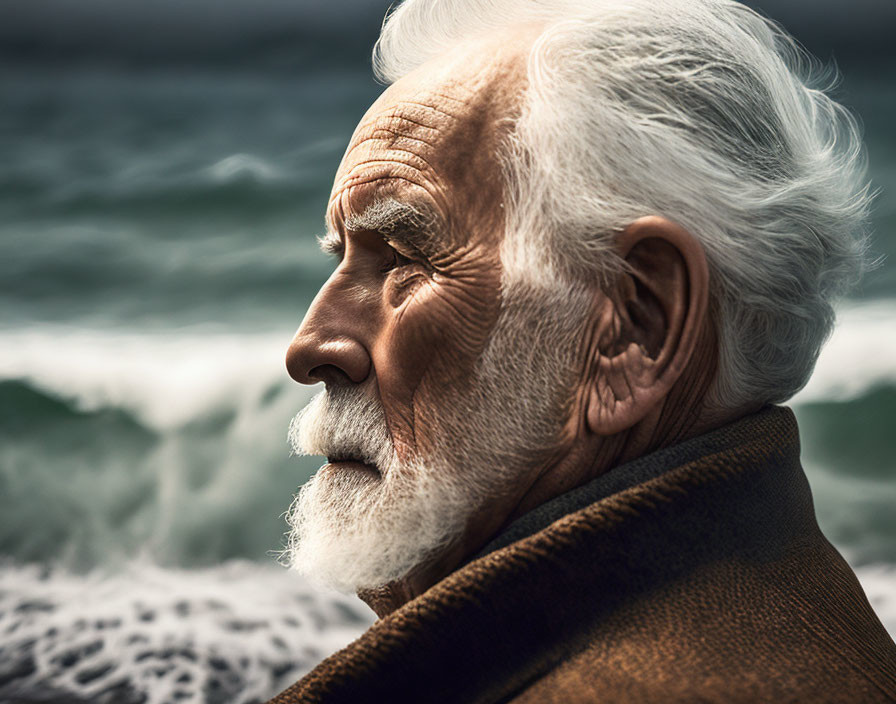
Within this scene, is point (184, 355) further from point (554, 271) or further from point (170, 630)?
point (554, 271)

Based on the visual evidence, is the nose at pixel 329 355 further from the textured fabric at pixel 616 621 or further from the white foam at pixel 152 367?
the white foam at pixel 152 367

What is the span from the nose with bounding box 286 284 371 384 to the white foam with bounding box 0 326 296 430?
2.66 ft

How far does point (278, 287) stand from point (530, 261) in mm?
1121

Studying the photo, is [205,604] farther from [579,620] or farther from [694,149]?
[694,149]

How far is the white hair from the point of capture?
88 cm

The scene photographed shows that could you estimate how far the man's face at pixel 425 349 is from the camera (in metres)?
0.90

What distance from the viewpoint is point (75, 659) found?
1.54m

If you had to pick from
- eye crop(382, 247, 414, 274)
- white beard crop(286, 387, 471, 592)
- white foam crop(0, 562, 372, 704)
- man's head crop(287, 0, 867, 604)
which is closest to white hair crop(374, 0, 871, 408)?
man's head crop(287, 0, 867, 604)

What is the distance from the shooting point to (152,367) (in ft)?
6.04

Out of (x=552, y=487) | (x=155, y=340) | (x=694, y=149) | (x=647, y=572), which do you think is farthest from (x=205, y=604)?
(x=694, y=149)

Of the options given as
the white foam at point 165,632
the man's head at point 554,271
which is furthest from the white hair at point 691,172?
the white foam at point 165,632

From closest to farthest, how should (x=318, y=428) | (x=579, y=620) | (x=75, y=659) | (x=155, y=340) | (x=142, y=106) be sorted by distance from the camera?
(x=579, y=620) → (x=318, y=428) → (x=75, y=659) → (x=155, y=340) → (x=142, y=106)

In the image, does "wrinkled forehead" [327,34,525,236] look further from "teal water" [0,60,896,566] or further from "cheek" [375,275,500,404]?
"teal water" [0,60,896,566]

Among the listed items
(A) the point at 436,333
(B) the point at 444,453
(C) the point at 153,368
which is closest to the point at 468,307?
(A) the point at 436,333
